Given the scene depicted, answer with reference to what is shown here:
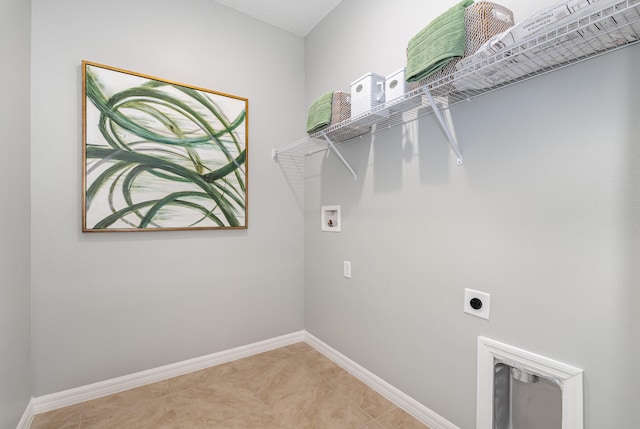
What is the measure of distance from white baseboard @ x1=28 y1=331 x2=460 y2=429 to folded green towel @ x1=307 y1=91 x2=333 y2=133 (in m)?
1.53

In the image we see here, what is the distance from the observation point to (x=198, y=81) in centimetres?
205

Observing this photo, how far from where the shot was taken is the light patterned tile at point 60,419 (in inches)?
59.5

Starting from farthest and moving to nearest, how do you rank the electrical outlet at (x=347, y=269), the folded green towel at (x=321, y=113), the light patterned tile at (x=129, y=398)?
the electrical outlet at (x=347, y=269) < the folded green towel at (x=321, y=113) < the light patterned tile at (x=129, y=398)

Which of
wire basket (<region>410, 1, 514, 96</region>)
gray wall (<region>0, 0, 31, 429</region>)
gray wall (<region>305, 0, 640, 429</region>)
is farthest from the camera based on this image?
gray wall (<region>0, 0, 31, 429</region>)

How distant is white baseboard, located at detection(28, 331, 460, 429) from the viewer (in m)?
1.54

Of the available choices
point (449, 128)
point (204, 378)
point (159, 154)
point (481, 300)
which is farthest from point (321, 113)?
point (204, 378)

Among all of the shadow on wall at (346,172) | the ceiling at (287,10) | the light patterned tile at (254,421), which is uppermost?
the ceiling at (287,10)

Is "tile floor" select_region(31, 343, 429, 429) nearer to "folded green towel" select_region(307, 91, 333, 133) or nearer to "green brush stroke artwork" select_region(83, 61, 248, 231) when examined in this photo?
"green brush stroke artwork" select_region(83, 61, 248, 231)

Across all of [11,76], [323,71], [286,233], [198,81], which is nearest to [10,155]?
[11,76]

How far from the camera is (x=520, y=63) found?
1030 mm

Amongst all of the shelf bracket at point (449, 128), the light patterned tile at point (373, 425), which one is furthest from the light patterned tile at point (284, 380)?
the shelf bracket at point (449, 128)

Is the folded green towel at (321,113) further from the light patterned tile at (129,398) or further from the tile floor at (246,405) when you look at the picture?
the light patterned tile at (129,398)

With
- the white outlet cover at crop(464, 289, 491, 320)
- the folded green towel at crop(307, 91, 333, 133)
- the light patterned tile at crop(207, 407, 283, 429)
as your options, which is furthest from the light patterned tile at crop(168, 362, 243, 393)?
the folded green towel at crop(307, 91, 333, 133)

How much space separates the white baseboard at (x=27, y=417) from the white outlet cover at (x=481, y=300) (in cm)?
214
